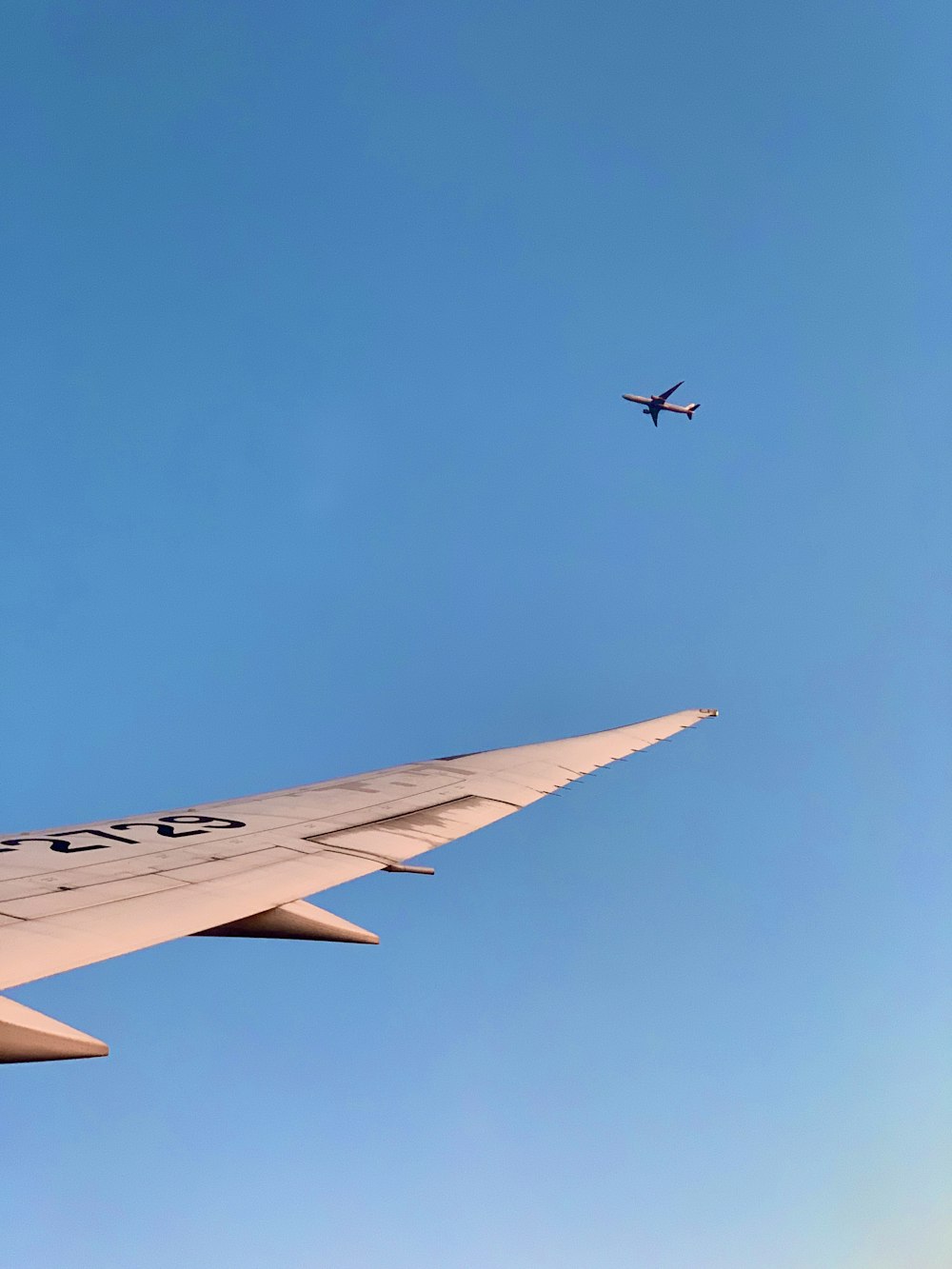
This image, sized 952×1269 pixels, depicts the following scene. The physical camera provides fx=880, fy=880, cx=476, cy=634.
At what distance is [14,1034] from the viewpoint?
3.74 meters

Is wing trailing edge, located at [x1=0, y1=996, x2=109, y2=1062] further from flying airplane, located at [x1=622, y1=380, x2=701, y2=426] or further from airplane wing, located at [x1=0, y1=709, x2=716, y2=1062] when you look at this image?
flying airplane, located at [x1=622, y1=380, x2=701, y2=426]

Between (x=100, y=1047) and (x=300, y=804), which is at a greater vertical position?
(x=300, y=804)

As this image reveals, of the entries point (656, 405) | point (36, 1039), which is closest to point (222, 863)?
point (36, 1039)

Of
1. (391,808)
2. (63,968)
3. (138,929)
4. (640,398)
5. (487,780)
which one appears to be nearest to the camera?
(63,968)

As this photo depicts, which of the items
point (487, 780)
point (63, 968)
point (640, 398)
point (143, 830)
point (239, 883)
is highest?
point (640, 398)

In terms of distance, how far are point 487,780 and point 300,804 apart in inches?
84.6

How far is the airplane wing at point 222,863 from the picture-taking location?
438cm

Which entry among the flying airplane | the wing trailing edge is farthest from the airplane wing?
the flying airplane

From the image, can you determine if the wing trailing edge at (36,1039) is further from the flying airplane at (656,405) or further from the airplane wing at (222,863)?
the flying airplane at (656,405)

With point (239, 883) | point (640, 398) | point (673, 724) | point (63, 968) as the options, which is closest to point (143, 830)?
point (239, 883)

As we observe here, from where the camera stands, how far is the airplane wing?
14.4 feet

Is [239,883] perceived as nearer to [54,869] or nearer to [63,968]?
[54,869]

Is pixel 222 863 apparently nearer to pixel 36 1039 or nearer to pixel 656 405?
pixel 36 1039

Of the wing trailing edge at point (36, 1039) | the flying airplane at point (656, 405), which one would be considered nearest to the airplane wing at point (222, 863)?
the wing trailing edge at point (36, 1039)
